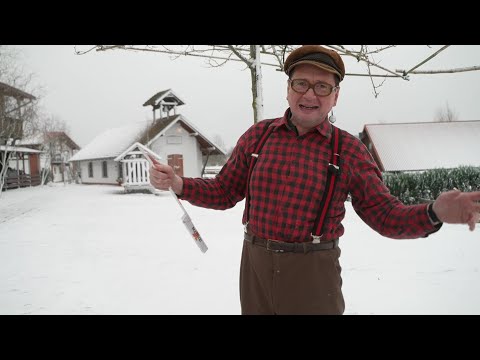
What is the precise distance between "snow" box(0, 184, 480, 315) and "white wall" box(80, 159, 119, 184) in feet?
46.3

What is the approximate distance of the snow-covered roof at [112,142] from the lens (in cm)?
2034

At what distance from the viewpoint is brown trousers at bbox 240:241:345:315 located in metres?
1.66

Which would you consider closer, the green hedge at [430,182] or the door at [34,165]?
the green hedge at [430,182]

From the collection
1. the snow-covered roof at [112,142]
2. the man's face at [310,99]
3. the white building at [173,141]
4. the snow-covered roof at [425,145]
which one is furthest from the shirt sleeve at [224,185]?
the snow-covered roof at [112,142]

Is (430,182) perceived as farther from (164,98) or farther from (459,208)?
(164,98)

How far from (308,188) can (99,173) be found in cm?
2400

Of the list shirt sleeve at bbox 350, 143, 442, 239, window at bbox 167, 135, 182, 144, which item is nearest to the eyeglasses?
shirt sleeve at bbox 350, 143, 442, 239

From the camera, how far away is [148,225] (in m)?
7.81

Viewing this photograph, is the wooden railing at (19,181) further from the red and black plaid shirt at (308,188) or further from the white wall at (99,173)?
the red and black plaid shirt at (308,188)

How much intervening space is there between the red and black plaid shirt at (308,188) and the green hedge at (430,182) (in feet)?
30.0

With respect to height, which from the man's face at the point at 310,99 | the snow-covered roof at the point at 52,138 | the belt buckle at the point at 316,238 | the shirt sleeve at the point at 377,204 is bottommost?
the belt buckle at the point at 316,238

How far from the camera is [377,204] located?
65.4 inches

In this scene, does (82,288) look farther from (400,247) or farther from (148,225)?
(400,247)

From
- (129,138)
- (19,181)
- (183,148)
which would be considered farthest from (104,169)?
(183,148)
